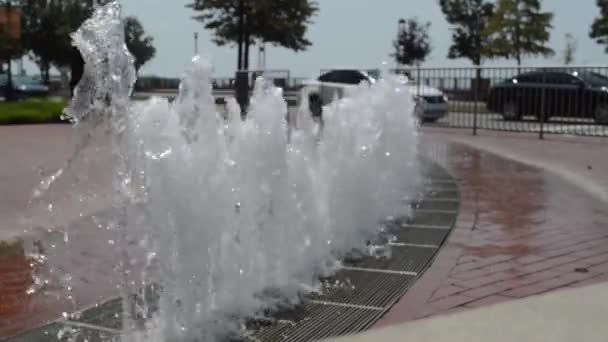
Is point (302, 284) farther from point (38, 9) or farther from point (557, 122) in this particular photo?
point (38, 9)

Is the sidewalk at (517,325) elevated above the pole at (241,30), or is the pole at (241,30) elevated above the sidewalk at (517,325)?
the pole at (241,30)

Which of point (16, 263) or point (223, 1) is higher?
point (223, 1)

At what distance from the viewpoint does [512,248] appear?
20.5 feet

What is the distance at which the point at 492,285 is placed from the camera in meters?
5.16

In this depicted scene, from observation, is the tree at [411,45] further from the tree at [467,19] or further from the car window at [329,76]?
the car window at [329,76]

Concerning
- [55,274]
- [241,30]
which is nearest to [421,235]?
[55,274]

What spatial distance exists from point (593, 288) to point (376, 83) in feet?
12.7

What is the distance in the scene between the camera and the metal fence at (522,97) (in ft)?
56.2

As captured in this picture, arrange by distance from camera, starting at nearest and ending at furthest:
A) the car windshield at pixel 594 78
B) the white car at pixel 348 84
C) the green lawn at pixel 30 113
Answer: the car windshield at pixel 594 78
the white car at pixel 348 84
the green lawn at pixel 30 113

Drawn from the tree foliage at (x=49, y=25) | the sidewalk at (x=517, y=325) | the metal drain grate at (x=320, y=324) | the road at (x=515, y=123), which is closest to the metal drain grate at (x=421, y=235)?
the sidewalk at (x=517, y=325)

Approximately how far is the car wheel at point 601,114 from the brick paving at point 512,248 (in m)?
7.66

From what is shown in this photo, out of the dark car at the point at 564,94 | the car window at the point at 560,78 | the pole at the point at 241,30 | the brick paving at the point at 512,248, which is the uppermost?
the pole at the point at 241,30

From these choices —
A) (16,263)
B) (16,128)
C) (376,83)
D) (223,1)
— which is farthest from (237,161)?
(223,1)

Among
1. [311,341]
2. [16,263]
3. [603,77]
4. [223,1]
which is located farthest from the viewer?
[223,1]
